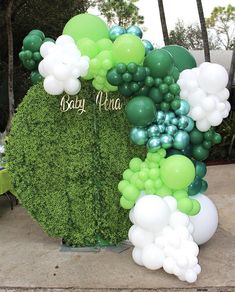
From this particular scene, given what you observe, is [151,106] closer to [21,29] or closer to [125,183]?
[125,183]

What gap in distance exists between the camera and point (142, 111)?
12.3 ft

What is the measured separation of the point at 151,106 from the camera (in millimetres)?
3768

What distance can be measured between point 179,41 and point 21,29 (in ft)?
62.3

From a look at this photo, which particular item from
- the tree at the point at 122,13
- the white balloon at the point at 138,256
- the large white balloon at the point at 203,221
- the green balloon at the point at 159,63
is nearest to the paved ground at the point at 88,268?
the white balloon at the point at 138,256

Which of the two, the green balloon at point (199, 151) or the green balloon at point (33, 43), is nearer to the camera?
the green balloon at point (199, 151)

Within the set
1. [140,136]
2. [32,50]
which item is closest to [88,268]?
[140,136]

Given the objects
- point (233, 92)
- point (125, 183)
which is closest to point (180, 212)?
point (125, 183)

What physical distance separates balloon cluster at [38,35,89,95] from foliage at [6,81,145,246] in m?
0.38

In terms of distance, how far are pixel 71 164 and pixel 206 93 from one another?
1447 mm

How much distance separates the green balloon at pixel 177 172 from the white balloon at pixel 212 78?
0.64 meters

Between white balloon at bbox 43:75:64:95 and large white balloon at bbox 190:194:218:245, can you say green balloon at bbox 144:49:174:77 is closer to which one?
white balloon at bbox 43:75:64:95

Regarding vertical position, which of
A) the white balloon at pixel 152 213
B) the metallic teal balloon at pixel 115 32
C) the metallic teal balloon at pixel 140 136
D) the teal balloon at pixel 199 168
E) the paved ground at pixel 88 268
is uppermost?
the metallic teal balloon at pixel 115 32

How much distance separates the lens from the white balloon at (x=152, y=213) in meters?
3.72

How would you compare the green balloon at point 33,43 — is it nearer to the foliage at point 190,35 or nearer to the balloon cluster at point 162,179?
the balloon cluster at point 162,179
